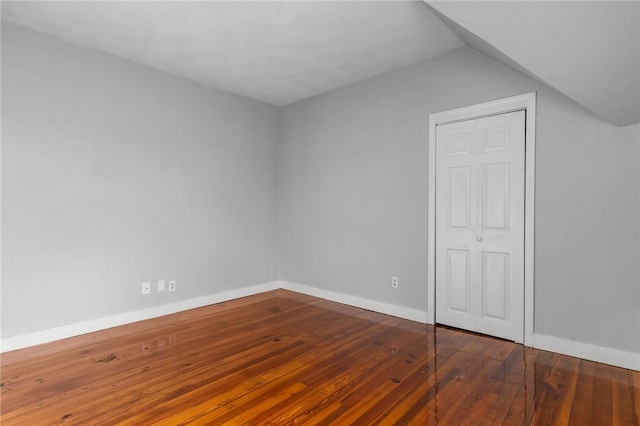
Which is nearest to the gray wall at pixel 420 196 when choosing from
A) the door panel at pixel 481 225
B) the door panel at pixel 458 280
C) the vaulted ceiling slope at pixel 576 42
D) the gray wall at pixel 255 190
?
the gray wall at pixel 255 190

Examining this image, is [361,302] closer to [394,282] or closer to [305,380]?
[394,282]

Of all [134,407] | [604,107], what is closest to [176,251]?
[134,407]

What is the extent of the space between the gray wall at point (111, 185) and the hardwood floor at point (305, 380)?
57 cm

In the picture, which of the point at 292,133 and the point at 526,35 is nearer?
the point at 526,35

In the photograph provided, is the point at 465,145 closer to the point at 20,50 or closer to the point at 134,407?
the point at 134,407

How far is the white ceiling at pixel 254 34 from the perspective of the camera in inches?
112

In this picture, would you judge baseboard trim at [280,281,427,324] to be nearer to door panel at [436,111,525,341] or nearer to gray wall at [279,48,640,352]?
gray wall at [279,48,640,352]

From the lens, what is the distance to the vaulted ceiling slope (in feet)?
6.68

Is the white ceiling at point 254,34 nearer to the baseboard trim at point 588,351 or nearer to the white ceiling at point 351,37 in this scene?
the white ceiling at point 351,37

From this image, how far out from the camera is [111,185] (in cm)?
372

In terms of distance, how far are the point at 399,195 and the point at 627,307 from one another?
222cm

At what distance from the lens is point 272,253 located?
5.41 meters

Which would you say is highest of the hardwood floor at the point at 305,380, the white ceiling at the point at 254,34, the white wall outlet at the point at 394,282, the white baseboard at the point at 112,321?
the white ceiling at the point at 254,34

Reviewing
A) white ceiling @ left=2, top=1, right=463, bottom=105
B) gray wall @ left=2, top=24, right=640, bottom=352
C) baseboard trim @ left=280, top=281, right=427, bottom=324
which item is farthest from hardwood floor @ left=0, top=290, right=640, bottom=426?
white ceiling @ left=2, top=1, right=463, bottom=105
